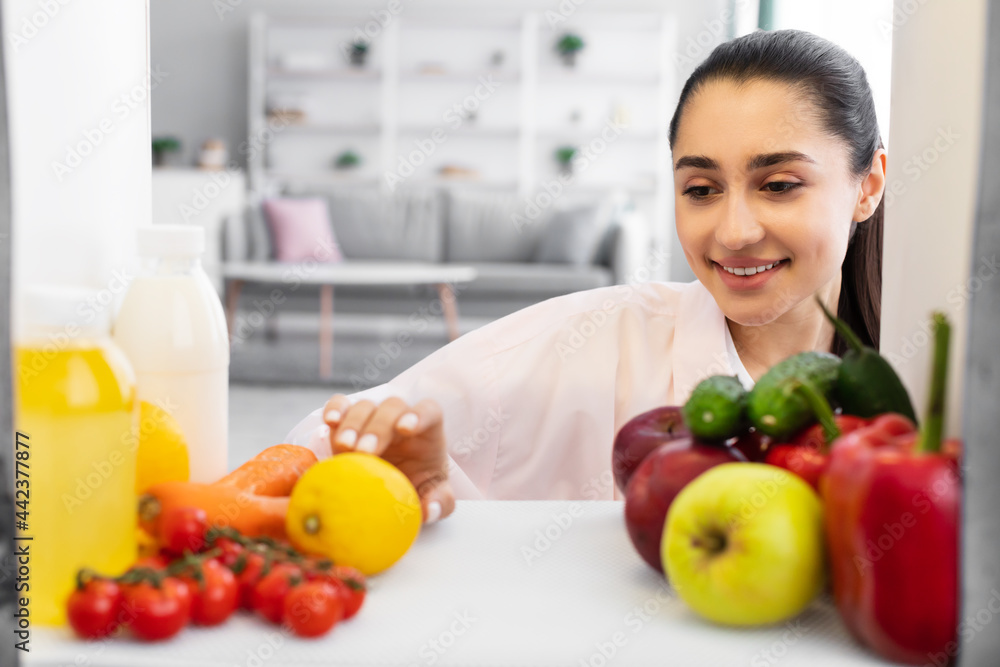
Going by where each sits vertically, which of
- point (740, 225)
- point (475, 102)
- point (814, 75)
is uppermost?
point (475, 102)

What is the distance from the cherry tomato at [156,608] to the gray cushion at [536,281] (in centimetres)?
465

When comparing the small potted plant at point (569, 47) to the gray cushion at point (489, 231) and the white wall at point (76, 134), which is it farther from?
the white wall at point (76, 134)

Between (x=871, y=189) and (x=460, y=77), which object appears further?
(x=460, y=77)

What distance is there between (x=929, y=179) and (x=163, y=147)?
669cm

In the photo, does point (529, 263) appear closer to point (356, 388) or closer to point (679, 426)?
point (356, 388)

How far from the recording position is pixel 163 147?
655cm

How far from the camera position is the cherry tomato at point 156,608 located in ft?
1.42

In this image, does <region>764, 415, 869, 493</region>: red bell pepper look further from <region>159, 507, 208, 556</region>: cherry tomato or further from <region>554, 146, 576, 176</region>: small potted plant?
<region>554, 146, 576, 176</region>: small potted plant

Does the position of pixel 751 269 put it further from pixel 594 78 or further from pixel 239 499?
pixel 594 78

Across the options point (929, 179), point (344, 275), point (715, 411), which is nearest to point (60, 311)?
point (715, 411)

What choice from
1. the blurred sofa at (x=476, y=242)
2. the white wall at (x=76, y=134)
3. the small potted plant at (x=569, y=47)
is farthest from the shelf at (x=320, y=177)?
the white wall at (x=76, y=134)

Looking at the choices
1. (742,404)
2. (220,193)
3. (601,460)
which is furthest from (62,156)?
(220,193)

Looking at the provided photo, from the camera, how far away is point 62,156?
1.61ft

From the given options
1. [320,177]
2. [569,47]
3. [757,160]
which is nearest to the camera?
[757,160]
